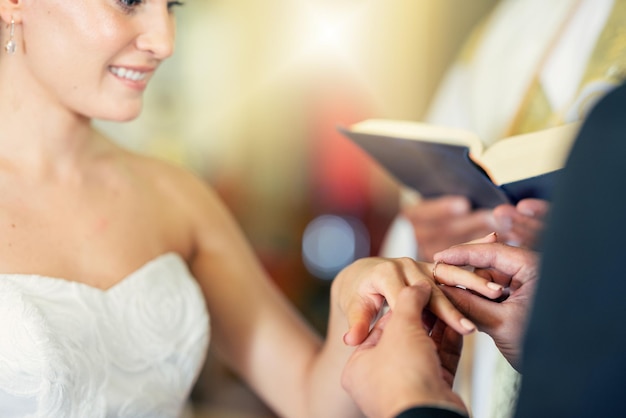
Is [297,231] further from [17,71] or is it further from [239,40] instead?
[17,71]

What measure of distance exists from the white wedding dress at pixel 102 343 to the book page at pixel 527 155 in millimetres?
520

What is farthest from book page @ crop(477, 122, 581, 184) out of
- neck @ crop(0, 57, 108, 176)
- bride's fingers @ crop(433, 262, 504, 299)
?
neck @ crop(0, 57, 108, 176)

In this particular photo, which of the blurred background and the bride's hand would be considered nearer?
the bride's hand

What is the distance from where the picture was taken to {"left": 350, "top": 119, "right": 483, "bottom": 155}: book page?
120 centimetres

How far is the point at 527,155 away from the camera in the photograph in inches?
42.6

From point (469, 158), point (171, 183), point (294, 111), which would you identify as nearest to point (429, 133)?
point (469, 158)

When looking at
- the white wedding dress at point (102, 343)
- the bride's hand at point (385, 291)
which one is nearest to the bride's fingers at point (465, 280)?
the bride's hand at point (385, 291)

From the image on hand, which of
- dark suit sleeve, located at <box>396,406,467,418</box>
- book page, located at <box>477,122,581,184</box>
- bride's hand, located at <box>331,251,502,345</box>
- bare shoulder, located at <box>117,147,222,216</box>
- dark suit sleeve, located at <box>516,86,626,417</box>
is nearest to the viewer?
dark suit sleeve, located at <box>516,86,626,417</box>

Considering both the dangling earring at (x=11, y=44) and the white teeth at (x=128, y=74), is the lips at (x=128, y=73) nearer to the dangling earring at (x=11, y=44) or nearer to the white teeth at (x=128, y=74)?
the white teeth at (x=128, y=74)

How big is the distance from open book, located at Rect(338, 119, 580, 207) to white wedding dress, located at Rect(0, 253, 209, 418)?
0.40 metres

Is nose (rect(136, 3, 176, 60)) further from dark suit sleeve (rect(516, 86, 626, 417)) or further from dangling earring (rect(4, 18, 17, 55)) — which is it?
dark suit sleeve (rect(516, 86, 626, 417))

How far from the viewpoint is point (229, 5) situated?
379cm

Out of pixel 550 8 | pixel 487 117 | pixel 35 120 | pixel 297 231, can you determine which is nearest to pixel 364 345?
pixel 35 120

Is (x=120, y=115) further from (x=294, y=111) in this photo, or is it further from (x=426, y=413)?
(x=294, y=111)
